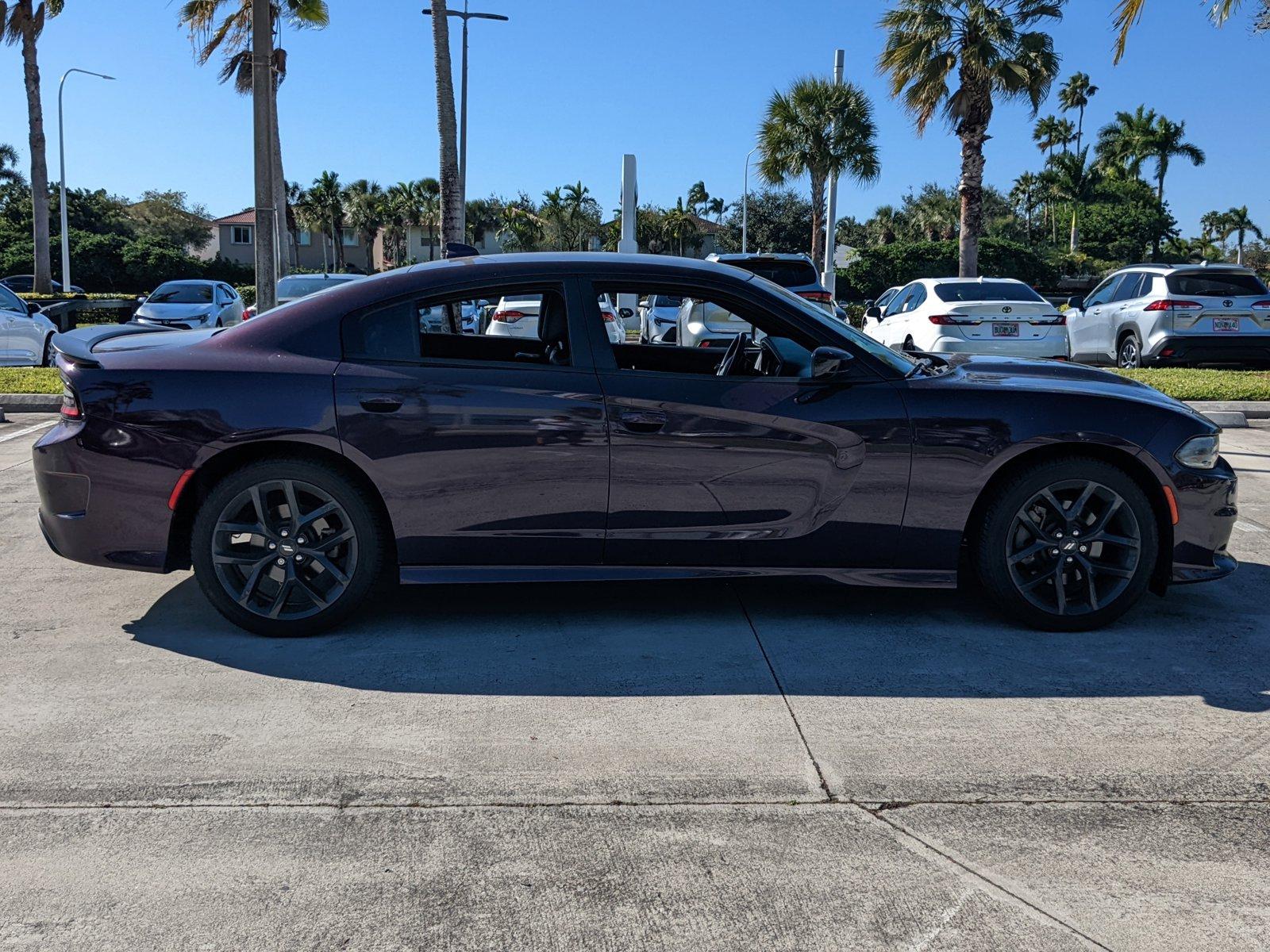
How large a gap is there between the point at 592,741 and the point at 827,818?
0.84 m

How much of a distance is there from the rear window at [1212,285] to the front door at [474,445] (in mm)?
12769

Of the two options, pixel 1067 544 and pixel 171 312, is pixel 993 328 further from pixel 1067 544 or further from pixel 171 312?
pixel 171 312

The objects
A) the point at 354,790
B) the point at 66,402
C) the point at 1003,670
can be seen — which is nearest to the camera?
the point at 354,790

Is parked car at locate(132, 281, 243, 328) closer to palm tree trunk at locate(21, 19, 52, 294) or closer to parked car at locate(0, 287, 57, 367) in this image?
parked car at locate(0, 287, 57, 367)

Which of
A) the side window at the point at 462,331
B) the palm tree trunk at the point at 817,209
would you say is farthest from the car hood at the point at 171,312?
the palm tree trunk at the point at 817,209

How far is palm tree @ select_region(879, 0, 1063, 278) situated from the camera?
1033 inches

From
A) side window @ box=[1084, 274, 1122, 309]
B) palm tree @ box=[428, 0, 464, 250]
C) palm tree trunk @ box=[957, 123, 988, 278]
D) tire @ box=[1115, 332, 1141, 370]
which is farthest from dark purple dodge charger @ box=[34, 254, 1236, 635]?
palm tree trunk @ box=[957, 123, 988, 278]

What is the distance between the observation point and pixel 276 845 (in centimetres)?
305

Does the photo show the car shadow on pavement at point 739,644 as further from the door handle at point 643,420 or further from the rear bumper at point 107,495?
the door handle at point 643,420

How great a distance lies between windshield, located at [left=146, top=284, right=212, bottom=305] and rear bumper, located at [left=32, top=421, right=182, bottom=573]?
19402mm

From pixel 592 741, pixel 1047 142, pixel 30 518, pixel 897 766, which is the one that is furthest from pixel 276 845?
pixel 1047 142

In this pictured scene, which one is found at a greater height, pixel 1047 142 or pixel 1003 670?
pixel 1047 142

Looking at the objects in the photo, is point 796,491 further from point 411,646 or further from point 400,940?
point 400,940

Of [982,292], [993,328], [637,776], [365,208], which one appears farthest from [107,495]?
[365,208]
